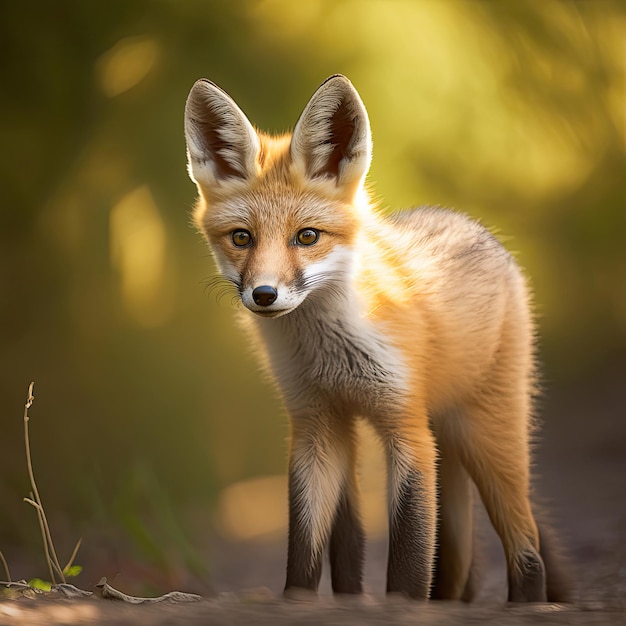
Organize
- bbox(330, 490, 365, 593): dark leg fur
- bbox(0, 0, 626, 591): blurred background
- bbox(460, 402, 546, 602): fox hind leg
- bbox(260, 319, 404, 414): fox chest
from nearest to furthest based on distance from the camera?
bbox(260, 319, 404, 414): fox chest → bbox(330, 490, 365, 593): dark leg fur → bbox(460, 402, 546, 602): fox hind leg → bbox(0, 0, 626, 591): blurred background

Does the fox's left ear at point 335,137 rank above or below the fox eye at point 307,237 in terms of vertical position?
above

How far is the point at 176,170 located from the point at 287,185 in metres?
3.24

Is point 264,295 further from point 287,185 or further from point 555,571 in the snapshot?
point 555,571

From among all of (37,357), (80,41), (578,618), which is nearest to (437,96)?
(80,41)

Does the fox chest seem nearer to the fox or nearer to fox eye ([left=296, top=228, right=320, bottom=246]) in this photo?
the fox

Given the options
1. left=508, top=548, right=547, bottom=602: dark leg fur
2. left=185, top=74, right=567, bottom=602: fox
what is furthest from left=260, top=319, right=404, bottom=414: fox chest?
left=508, top=548, right=547, bottom=602: dark leg fur

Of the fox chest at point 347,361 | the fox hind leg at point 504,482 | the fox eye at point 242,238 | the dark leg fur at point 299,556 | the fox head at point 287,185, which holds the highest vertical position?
the fox head at point 287,185

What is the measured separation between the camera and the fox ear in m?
3.02

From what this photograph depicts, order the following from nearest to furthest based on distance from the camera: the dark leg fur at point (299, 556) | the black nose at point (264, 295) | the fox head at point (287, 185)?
the black nose at point (264, 295) → the fox head at point (287, 185) → the dark leg fur at point (299, 556)

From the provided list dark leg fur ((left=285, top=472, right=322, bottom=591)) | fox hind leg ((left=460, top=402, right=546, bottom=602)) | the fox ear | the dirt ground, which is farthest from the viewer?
fox hind leg ((left=460, top=402, right=546, bottom=602))

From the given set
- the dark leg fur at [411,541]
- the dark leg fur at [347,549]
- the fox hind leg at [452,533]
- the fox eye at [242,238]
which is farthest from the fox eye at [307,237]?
the fox hind leg at [452,533]

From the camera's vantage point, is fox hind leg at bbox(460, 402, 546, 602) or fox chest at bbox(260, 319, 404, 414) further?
fox hind leg at bbox(460, 402, 546, 602)

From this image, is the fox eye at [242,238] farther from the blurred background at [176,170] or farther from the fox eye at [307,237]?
the blurred background at [176,170]

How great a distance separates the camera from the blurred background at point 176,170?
5.68 m
